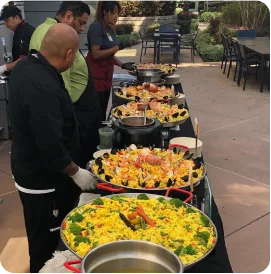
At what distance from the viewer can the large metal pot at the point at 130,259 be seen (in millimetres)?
1378

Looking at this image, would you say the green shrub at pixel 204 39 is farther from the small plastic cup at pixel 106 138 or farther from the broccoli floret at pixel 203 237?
the broccoli floret at pixel 203 237

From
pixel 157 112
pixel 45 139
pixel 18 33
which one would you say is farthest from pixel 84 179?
pixel 18 33

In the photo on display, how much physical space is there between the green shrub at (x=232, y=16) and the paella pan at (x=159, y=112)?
13.8m

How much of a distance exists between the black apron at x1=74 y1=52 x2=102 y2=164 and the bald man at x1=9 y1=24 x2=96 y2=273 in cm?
67

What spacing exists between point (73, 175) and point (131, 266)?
3.33 ft

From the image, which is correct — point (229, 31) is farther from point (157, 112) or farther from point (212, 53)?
point (157, 112)

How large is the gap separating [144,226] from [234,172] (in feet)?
12.2

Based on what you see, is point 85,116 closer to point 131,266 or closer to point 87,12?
point 87,12

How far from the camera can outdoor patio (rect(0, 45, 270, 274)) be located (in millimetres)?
3600

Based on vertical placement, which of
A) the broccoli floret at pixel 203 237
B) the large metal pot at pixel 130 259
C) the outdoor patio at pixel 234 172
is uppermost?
the large metal pot at pixel 130 259

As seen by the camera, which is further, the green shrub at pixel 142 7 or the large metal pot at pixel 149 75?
the green shrub at pixel 142 7

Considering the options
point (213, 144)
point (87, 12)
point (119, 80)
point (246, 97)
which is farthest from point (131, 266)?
point (246, 97)

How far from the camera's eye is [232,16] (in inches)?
649

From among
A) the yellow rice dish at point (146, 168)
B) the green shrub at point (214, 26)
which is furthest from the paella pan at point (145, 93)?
the green shrub at point (214, 26)
